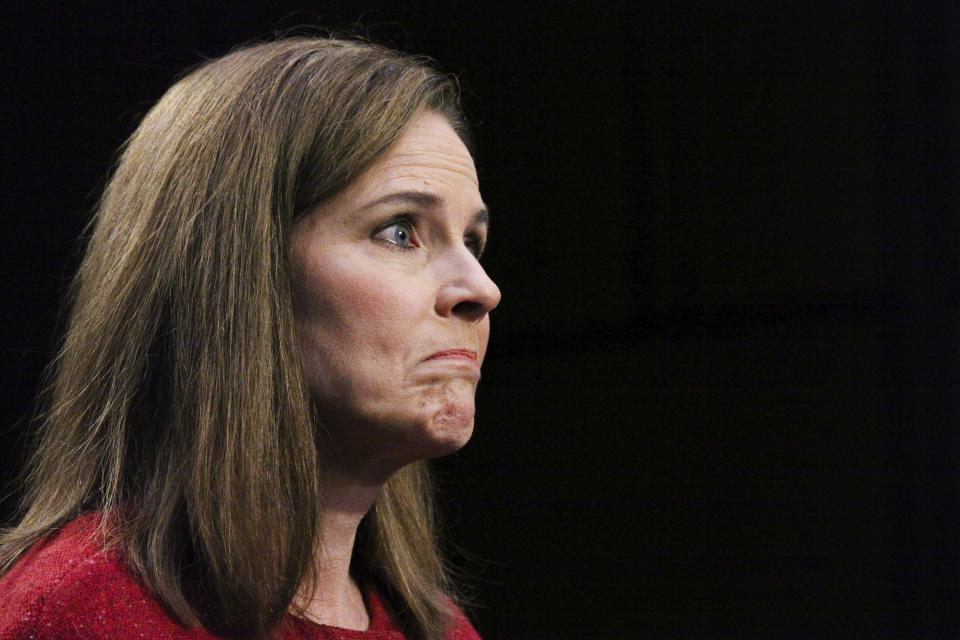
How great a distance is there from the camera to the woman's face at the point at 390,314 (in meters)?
1.64

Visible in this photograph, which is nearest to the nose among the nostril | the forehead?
the nostril

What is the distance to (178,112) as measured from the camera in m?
1.79

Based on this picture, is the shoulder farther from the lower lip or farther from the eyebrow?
the eyebrow

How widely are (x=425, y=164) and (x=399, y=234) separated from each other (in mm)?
120

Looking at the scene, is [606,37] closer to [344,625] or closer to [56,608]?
[344,625]

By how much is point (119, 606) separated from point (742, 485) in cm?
175

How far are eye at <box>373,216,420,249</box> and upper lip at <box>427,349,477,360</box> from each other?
0.17 metres

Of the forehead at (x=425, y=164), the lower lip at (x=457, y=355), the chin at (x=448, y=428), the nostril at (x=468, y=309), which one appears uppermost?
the forehead at (x=425, y=164)

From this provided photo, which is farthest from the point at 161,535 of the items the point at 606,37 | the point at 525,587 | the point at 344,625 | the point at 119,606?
the point at 606,37

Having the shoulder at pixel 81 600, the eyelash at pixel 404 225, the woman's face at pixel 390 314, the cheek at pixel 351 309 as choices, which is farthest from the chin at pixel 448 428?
the shoulder at pixel 81 600

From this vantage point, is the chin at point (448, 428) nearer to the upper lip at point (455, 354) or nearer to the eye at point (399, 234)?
the upper lip at point (455, 354)

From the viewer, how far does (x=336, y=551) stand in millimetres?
1783

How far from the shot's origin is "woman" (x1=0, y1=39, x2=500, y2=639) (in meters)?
1.55

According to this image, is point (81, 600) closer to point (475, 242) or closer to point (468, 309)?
point (468, 309)
